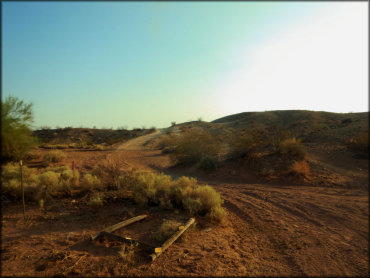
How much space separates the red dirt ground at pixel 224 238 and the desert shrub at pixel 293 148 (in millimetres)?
3220

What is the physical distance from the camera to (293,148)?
12.0 meters

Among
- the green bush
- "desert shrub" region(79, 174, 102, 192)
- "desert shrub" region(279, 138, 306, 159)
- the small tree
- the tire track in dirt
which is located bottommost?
the tire track in dirt

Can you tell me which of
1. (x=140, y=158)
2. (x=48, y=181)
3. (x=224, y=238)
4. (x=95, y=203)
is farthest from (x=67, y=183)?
(x=140, y=158)

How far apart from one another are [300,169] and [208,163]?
19.4 feet

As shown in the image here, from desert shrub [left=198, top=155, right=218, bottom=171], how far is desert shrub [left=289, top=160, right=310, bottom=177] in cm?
503

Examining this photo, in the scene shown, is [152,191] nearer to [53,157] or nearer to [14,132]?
[14,132]

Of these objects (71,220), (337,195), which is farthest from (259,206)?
(71,220)

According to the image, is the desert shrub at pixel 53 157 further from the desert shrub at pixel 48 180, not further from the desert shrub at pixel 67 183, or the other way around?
the desert shrub at pixel 48 180

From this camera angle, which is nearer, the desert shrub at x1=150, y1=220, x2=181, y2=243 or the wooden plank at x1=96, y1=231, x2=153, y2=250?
the wooden plank at x1=96, y1=231, x2=153, y2=250

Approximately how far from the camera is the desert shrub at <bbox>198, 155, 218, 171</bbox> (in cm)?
1476

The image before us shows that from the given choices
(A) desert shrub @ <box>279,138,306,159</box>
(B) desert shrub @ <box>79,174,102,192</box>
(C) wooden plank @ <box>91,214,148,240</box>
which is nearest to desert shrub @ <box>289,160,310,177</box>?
(A) desert shrub @ <box>279,138,306,159</box>

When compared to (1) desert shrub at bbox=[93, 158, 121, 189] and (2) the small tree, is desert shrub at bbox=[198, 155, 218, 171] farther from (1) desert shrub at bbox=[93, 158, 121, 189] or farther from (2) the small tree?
(2) the small tree

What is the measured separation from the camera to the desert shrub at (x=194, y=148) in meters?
16.9

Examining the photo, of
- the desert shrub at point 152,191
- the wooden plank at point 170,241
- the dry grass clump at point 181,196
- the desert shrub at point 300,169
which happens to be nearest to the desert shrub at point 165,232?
the wooden plank at point 170,241
